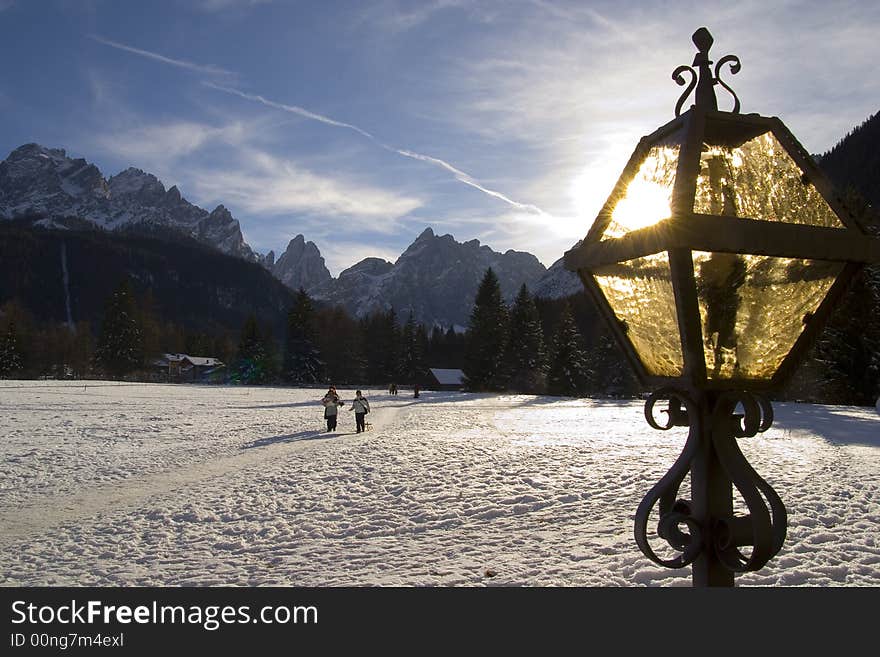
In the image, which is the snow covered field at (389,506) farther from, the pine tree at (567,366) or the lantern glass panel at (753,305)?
the pine tree at (567,366)

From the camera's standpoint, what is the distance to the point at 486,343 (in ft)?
185

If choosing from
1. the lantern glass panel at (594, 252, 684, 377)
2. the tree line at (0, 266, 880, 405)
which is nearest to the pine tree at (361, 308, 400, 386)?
the tree line at (0, 266, 880, 405)

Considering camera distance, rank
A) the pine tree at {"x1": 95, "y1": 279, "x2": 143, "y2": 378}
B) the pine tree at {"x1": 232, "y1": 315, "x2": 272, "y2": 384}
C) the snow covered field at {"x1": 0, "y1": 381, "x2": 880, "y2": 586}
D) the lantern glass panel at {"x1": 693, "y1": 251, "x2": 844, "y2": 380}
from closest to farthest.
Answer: the lantern glass panel at {"x1": 693, "y1": 251, "x2": 844, "y2": 380} < the snow covered field at {"x1": 0, "y1": 381, "x2": 880, "y2": 586} < the pine tree at {"x1": 232, "y1": 315, "x2": 272, "y2": 384} < the pine tree at {"x1": 95, "y1": 279, "x2": 143, "y2": 378}

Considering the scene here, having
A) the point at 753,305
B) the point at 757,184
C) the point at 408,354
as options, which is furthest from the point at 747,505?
the point at 408,354

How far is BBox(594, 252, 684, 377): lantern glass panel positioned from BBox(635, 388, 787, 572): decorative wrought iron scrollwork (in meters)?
0.17

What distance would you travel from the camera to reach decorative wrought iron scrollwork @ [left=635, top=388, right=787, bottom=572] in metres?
1.88

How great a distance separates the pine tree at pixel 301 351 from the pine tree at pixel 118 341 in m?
20.4

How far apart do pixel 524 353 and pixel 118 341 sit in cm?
4896

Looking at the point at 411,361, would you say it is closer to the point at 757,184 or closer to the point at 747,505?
the point at 757,184

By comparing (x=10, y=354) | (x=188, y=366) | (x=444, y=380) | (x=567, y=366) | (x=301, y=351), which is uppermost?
(x=301, y=351)

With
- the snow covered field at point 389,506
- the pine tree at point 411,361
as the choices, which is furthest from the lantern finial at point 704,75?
the pine tree at point 411,361

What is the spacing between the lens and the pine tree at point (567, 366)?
50125 millimetres

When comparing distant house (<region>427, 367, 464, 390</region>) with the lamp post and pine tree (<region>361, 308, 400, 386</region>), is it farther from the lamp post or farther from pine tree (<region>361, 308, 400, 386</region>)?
the lamp post
